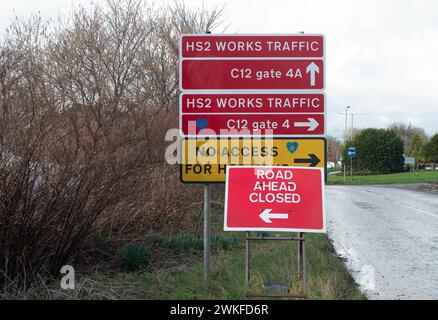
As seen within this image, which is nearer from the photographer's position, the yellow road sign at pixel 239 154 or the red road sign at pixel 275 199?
the red road sign at pixel 275 199

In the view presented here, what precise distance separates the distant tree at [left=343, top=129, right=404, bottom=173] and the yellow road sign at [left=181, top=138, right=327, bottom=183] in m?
55.7

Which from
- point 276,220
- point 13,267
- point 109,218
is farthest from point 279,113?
point 13,267

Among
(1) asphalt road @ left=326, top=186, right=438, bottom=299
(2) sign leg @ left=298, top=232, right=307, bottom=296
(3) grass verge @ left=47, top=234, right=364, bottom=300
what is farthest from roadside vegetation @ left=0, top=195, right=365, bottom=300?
(1) asphalt road @ left=326, top=186, right=438, bottom=299

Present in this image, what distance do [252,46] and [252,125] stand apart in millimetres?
942

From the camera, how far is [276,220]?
238 inches

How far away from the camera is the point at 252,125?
7.07 m

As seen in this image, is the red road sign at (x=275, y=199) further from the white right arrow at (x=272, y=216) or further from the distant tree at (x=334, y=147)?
the distant tree at (x=334, y=147)

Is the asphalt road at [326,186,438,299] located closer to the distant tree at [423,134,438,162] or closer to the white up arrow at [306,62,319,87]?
the white up arrow at [306,62,319,87]

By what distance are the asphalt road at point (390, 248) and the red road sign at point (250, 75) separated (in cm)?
260

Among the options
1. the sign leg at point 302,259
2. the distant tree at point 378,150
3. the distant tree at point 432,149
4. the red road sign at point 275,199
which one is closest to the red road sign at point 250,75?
the red road sign at point 275,199

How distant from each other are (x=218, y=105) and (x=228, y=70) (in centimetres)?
43

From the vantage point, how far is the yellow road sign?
703 cm

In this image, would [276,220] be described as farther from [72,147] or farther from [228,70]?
[72,147]

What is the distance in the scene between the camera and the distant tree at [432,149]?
69.2 metres
